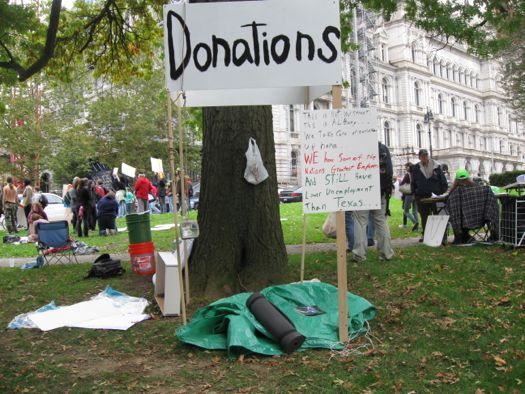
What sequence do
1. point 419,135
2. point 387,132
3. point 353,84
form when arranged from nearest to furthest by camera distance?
point 353,84
point 387,132
point 419,135

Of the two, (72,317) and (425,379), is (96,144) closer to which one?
(72,317)

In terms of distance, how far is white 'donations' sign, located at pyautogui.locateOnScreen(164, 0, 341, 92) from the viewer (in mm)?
4914

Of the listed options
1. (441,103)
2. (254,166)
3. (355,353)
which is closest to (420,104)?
(441,103)

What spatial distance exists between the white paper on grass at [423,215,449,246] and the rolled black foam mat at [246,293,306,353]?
18.1ft

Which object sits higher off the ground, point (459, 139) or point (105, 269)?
point (459, 139)

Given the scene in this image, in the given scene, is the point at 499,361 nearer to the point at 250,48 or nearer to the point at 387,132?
the point at 250,48

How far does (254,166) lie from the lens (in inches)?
251

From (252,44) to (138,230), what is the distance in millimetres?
4294

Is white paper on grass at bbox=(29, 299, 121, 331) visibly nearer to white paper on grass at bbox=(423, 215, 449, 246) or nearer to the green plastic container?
the green plastic container

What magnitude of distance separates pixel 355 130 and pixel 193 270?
2767 millimetres

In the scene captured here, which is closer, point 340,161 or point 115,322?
point 340,161

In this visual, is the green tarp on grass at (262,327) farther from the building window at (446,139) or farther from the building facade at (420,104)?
the building window at (446,139)

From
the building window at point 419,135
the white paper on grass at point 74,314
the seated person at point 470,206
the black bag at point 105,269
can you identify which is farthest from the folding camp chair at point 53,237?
the building window at point 419,135

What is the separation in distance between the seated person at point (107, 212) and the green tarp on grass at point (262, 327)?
33.9ft
